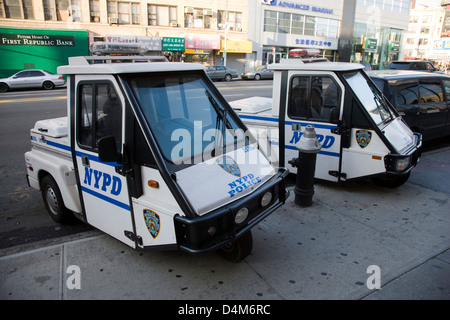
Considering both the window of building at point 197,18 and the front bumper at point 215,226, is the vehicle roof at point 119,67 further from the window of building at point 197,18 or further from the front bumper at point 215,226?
the window of building at point 197,18

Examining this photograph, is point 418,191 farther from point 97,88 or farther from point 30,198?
point 30,198

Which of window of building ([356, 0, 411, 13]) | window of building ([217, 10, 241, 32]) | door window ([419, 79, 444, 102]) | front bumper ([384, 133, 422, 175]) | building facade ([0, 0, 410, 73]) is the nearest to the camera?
front bumper ([384, 133, 422, 175])

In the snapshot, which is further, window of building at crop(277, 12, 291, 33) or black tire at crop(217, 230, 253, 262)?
window of building at crop(277, 12, 291, 33)

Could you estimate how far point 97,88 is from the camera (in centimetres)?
332

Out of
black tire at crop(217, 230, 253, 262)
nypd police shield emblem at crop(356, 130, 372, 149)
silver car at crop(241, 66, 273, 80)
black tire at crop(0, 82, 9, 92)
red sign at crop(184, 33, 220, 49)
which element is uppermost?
red sign at crop(184, 33, 220, 49)

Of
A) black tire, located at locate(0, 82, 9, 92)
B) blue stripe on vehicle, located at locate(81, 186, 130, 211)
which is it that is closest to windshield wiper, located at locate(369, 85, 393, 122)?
blue stripe on vehicle, located at locate(81, 186, 130, 211)

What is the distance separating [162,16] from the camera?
31.7 meters

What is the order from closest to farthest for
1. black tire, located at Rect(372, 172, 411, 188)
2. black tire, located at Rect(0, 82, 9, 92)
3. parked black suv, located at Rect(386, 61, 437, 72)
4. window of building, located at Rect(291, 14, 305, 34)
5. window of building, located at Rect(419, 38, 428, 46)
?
black tire, located at Rect(372, 172, 411, 188), parked black suv, located at Rect(386, 61, 437, 72), black tire, located at Rect(0, 82, 9, 92), window of building, located at Rect(291, 14, 305, 34), window of building, located at Rect(419, 38, 428, 46)

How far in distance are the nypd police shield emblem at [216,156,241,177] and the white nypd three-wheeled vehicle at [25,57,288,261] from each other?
0.01m

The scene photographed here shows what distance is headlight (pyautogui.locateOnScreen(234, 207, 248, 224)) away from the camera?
3061 millimetres

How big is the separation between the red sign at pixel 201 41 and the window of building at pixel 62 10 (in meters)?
9.50

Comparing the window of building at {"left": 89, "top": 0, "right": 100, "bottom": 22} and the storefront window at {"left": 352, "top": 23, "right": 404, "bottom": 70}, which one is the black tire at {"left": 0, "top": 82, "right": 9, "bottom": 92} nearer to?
the window of building at {"left": 89, "top": 0, "right": 100, "bottom": 22}

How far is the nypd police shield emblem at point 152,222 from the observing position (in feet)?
9.91

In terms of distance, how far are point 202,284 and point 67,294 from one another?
124 cm
